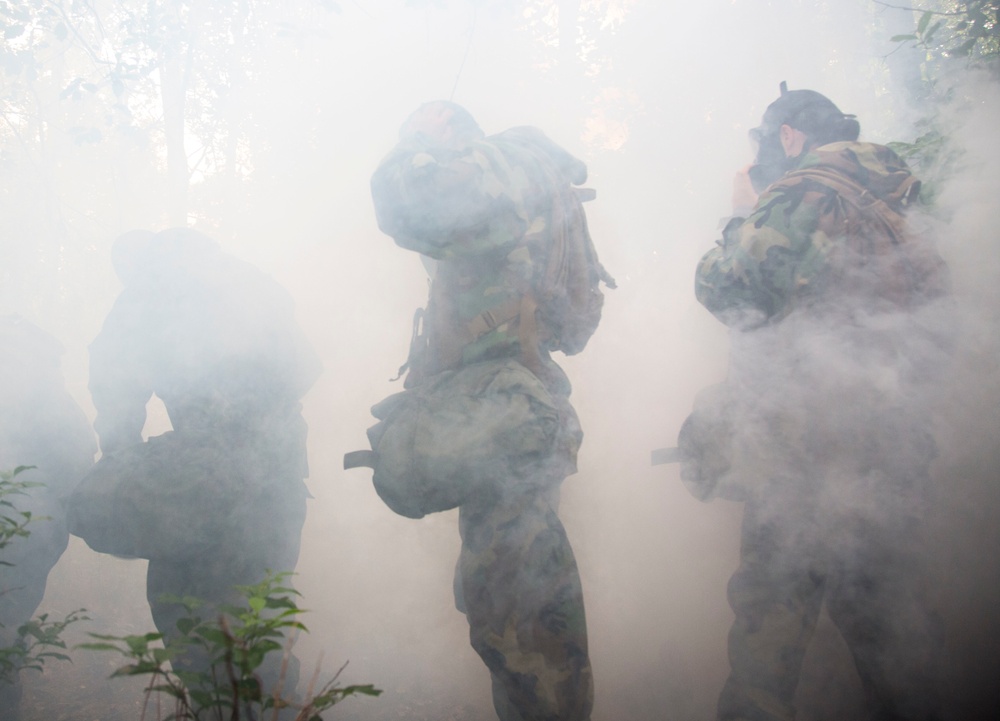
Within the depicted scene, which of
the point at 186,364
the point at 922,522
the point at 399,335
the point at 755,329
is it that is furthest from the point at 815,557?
the point at 186,364

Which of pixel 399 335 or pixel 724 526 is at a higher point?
pixel 399 335

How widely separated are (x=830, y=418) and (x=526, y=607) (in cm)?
144

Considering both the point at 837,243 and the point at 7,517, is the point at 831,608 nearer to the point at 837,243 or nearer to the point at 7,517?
the point at 837,243

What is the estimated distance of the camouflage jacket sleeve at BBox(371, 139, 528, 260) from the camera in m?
2.53

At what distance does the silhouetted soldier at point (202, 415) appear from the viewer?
3.08 meters

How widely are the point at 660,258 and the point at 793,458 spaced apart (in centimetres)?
182

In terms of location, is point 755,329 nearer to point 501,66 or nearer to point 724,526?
point 724,526

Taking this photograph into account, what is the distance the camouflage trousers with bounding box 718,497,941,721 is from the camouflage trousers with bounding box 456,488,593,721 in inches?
25.2

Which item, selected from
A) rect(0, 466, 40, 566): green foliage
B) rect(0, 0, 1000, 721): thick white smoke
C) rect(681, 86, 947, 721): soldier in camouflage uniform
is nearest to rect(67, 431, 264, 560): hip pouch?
rect(0, 466, 40, 566): green foliage

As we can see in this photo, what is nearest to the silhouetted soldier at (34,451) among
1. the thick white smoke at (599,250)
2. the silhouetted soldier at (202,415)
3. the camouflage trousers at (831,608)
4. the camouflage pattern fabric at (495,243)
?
the thick white smoke at (599,250)

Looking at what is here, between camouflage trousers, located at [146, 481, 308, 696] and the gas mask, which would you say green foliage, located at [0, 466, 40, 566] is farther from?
the gas mask

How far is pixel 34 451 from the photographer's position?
403 cm

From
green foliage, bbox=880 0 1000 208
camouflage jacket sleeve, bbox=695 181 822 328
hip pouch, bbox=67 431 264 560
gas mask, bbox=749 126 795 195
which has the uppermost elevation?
green foliage, bbox=880 0 1000 208

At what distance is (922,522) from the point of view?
251 centimetres
